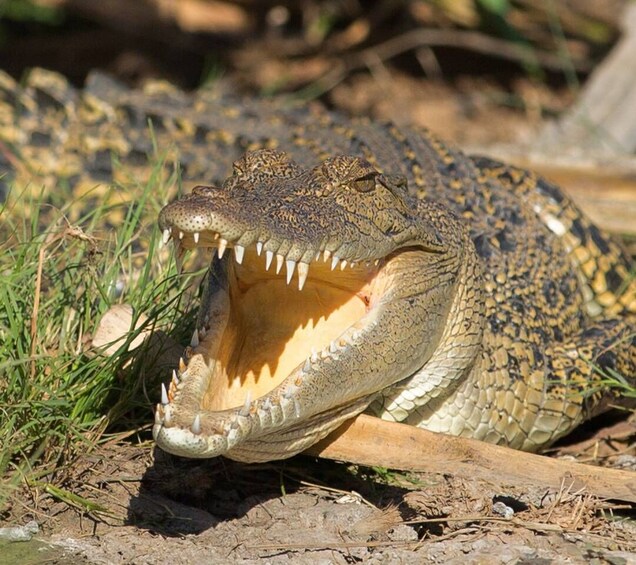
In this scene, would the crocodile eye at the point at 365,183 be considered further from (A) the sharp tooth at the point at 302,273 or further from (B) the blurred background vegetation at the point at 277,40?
(B) the blurred background vegetation at the point at 277,40

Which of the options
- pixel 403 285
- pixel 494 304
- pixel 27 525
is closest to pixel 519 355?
pixel 494 304

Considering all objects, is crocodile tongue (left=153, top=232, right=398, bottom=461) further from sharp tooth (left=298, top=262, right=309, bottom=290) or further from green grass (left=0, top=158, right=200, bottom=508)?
green grass (left=0, top=158, right=200, bottom=508)

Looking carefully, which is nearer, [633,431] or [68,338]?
[68,338]

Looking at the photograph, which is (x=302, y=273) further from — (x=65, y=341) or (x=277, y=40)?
(x=277, y=40)

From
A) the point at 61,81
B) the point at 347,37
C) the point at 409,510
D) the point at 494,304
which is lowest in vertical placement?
the point at 409,510

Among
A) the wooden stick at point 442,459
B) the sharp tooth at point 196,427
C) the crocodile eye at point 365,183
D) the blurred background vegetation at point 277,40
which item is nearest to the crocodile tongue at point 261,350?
the sharp tooth at point 196,427

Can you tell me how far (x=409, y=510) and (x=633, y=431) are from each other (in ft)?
4.67

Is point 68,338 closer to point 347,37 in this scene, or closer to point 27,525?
point 27,525

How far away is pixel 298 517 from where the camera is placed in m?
3.68

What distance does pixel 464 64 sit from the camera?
32.0 ft

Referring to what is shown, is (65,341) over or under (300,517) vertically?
over

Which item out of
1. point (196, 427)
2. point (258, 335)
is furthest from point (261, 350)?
point (196, 427)

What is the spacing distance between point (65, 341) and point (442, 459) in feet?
4.45

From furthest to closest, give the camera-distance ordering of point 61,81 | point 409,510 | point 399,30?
point 399,30
point 61,81
point 409,510
